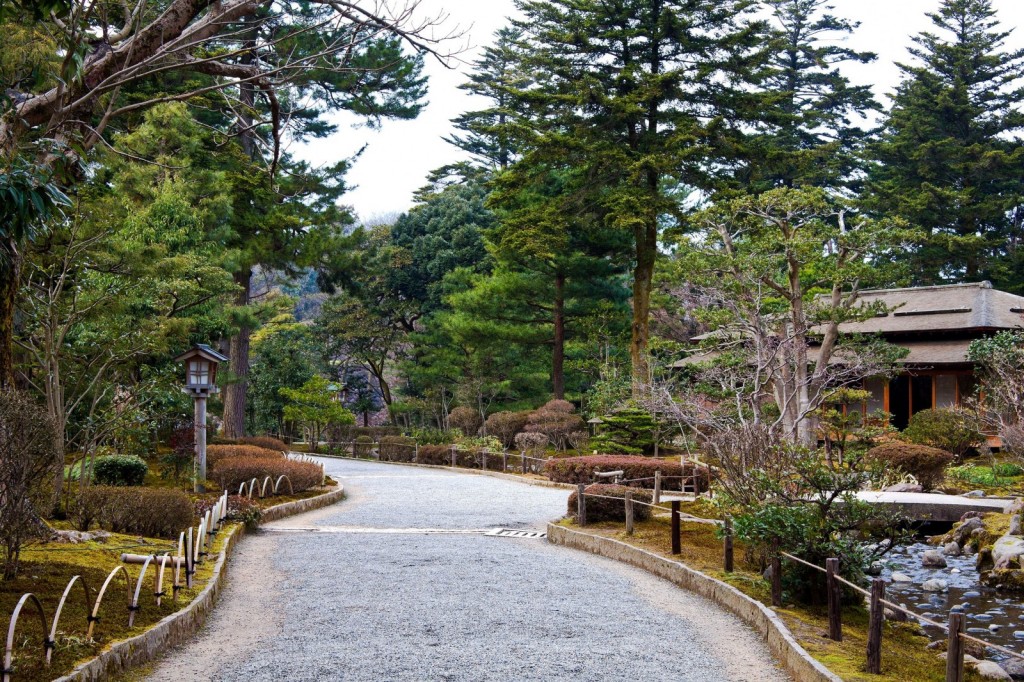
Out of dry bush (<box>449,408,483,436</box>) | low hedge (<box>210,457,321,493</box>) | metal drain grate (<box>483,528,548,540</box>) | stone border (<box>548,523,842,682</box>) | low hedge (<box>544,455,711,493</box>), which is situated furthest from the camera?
dry bush (<box>449,408,483,436</box>)

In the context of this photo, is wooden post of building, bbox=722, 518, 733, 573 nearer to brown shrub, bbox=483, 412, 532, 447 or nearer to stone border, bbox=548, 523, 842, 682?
stone border, bbox=548, 523, 842, 682

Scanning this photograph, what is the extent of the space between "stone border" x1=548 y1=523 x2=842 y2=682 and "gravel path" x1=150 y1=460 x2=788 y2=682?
0.46 ft

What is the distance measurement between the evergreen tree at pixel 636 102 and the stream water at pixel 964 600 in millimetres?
13294

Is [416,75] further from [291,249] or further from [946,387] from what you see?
[946,387]

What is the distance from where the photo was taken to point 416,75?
91.8 ft

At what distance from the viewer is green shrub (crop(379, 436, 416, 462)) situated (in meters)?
28.8

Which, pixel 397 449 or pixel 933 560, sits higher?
pixel 397 449

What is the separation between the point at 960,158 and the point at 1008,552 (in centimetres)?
2516

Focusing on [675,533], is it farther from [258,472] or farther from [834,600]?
[258,472]

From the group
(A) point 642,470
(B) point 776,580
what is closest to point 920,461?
(A) point 642,470

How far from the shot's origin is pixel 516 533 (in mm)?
13633

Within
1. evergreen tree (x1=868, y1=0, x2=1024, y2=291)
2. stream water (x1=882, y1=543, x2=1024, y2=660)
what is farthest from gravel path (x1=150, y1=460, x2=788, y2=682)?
evergreen tree (x1=868, y1=0, x2=1024, y2=291)

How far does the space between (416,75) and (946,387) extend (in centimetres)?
1771

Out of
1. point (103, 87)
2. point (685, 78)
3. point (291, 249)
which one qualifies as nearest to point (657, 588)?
point (103, 87)
